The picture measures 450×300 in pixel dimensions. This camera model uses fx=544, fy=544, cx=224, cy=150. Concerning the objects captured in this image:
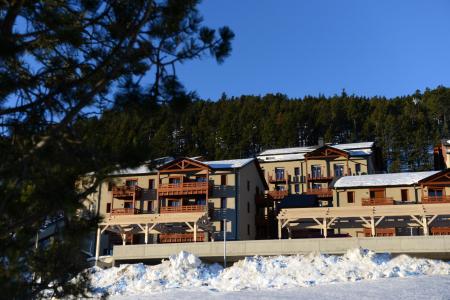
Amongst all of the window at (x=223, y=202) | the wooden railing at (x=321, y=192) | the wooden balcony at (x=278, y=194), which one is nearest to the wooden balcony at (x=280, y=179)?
the wooden balcony at (x=278, y=194)

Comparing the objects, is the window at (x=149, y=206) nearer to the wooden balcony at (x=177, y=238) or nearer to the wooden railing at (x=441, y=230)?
the wooden balcony at (x=177, y=238)

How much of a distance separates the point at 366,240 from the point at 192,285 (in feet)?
34.4

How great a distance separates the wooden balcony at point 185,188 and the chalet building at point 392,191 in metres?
10.0

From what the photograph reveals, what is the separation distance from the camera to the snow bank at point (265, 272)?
84.2 ft

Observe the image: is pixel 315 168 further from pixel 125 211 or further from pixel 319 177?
pixel 125 211

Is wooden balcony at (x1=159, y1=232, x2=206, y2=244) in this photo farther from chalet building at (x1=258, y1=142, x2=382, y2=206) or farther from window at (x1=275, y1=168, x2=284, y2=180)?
window at (x1=275, y1=168, x2=284, y2=180)

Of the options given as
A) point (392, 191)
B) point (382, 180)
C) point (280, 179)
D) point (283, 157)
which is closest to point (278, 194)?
point (280, 179)

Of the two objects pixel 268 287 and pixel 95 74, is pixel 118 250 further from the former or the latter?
pixel 95 74

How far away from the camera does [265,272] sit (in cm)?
2744

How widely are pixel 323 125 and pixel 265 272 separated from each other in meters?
63.0

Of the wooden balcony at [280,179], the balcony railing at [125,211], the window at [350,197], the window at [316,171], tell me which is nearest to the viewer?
the window at [350,197]

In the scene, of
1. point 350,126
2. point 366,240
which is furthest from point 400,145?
point 366,240

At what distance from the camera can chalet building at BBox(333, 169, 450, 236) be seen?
128ft

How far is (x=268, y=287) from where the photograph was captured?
24.8 metres
